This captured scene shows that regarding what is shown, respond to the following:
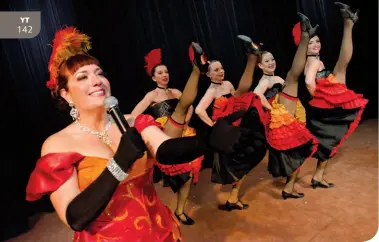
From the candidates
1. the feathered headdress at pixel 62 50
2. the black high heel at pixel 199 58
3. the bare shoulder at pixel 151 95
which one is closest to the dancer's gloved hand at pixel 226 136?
the feathered headdress at pixel 62 50

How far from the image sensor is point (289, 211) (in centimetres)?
256

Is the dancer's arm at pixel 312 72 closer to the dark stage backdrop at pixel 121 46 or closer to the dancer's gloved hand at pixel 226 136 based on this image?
the dark stage backdrop at pixel 121 46

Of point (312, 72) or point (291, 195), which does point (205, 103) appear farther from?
point (291, 195)

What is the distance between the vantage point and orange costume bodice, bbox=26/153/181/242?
974 millimetres

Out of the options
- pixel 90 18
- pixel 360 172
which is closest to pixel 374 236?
pixel 360 172

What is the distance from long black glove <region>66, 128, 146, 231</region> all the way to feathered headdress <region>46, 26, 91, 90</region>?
495mm

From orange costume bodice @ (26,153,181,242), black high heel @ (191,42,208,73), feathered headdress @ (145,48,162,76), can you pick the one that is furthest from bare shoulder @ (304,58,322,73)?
orange costume bodice @ (26,153,181,242)

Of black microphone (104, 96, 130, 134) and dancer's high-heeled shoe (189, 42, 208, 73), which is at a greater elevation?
dancer's high-heeled shoe (189, 42, 208, 73)

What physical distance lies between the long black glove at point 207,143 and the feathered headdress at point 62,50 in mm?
519

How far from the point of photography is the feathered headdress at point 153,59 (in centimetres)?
274

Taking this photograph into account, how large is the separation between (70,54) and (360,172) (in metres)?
2.87

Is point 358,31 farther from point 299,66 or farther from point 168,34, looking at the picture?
point 168,34

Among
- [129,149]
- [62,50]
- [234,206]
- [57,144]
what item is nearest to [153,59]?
[234,206]

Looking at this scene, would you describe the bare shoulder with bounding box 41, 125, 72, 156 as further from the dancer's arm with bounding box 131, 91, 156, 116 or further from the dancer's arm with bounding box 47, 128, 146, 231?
the dancer's arm with bounding box 131, 91, 156, 116
